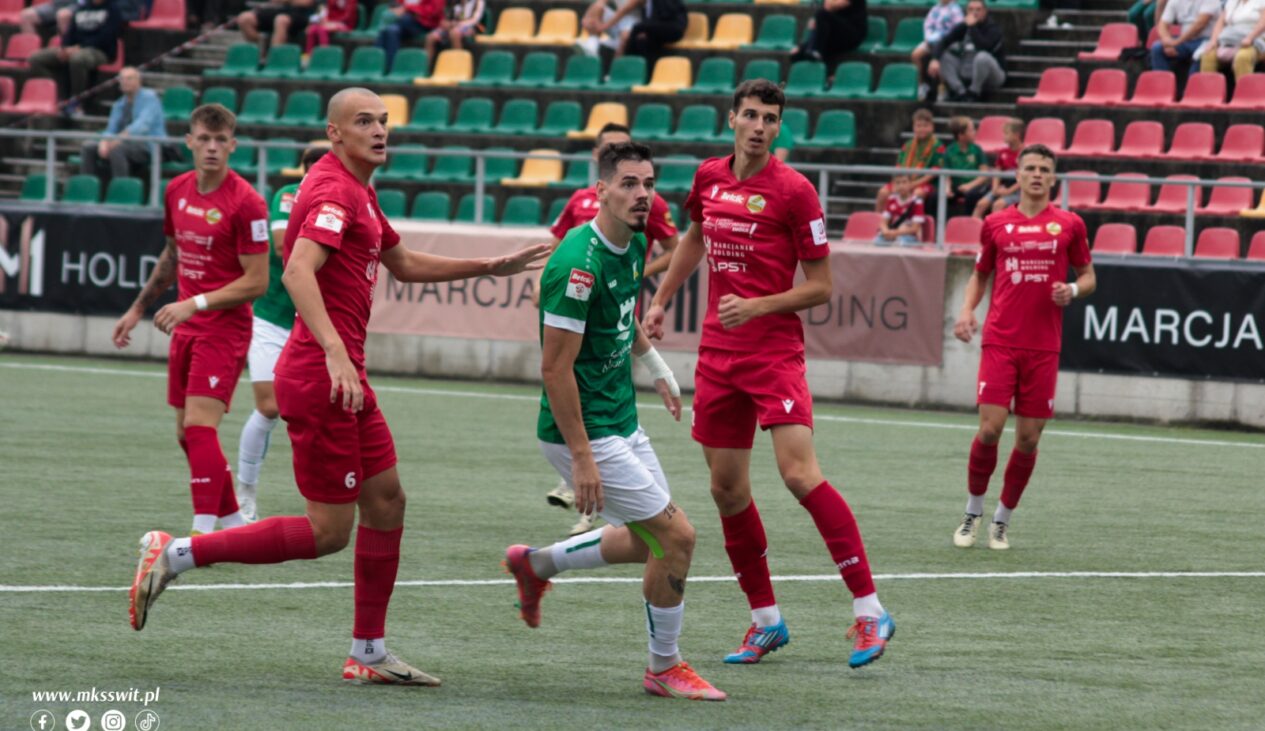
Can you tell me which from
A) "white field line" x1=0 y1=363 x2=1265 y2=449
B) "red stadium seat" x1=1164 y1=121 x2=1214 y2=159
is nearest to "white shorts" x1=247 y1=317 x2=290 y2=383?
"white field line" x1=0 y1=363 x2=1265 y2=449

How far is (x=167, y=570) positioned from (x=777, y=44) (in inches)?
704

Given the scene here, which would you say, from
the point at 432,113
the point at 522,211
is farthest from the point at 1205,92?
the point at 432,113

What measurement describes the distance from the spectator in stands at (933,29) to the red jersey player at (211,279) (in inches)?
531

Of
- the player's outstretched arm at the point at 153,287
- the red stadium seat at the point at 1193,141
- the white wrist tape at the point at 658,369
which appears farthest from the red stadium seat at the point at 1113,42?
the white wrist tape at the point at 658,369

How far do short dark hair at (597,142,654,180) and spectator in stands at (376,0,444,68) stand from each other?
19.2 metres

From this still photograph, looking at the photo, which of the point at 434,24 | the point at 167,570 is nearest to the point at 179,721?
the point at 167,570

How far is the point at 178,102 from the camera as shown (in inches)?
1017

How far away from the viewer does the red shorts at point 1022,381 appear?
1095 cm

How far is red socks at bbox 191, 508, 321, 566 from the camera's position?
23.1 feet

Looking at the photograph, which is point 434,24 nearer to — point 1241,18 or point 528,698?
point 1241,18

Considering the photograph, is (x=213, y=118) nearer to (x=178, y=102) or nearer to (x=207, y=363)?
(x=207, y=363)

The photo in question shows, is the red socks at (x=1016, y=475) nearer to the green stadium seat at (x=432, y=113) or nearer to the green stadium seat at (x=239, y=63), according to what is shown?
the green stadium seat at (x=432, y=113)

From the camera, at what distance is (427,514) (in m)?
11.6

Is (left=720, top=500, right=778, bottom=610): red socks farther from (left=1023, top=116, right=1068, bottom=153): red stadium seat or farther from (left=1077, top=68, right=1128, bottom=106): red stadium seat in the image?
(left=1077, top=68, right=1128, bottom=106): red stadium seat
